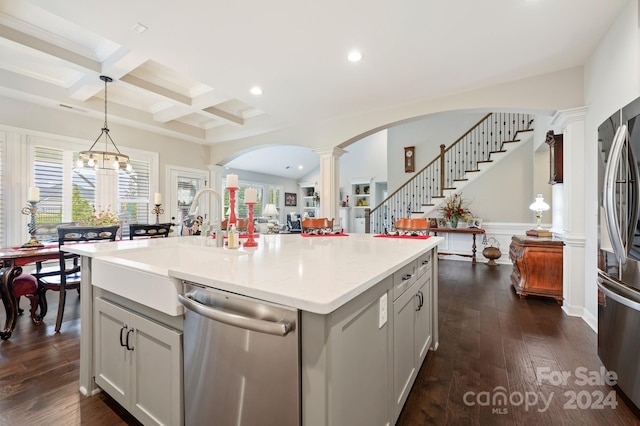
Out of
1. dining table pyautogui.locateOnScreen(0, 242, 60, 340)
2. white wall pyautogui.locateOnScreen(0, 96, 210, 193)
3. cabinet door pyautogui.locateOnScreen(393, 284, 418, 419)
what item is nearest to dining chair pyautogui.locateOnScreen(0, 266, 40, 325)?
dining table pyautogui.locateOnScreen(0, 242, 60, 340)

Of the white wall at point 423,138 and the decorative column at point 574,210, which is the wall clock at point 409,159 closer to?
the white wall at point 423,138

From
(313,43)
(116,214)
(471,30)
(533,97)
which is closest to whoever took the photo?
(471,30)

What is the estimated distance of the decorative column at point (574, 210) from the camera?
2.89 meters

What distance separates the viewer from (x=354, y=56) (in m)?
2.85

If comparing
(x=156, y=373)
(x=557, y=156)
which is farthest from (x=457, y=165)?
(x=156, y=373)

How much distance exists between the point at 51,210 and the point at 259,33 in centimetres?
391

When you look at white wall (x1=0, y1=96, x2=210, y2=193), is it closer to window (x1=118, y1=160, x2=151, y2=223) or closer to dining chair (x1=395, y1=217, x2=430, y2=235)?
window (x1=118, y1=160, x2=151, y2=223)

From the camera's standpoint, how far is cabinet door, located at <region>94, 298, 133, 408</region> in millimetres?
1445

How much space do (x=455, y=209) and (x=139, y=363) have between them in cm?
608

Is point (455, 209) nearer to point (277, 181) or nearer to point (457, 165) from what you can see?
point (457, 165)

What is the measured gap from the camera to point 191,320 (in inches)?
45.0

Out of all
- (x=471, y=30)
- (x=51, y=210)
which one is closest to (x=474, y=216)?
(x=471, y=30)

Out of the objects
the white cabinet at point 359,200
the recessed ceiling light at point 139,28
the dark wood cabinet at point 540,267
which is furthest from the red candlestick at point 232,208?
the white cabinet at point 359,200

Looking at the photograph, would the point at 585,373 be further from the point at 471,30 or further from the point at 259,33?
the point at 259,33
